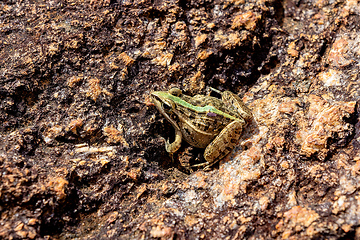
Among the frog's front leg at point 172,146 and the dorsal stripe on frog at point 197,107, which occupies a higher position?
the dorsal stripe on frog at point 197,107

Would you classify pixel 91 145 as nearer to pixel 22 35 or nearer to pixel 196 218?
pixel 196 218

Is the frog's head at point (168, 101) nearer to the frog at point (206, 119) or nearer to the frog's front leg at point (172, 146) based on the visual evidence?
the frog at point (206, 119)

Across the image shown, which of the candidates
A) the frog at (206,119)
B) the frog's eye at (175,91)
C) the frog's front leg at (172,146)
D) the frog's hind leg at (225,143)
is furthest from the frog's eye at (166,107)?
the frog's hind leg at (225,143)

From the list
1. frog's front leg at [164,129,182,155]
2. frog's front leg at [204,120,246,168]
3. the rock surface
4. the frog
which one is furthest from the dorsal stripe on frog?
frog's front leg at [164,129,182,155]

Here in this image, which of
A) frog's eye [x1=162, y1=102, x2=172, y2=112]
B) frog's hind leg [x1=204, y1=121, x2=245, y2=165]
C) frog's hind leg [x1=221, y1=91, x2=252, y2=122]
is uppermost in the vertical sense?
frog's eye [x1=162, y1=102, x2=172, y2=112]

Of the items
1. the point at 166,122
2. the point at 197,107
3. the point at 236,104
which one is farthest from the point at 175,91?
the point at 236,104

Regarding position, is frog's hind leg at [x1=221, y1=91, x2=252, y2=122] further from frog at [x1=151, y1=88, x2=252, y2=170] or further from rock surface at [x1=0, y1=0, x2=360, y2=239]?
rock surface at [x1=0, y1=0, x2=360, y2=239]
